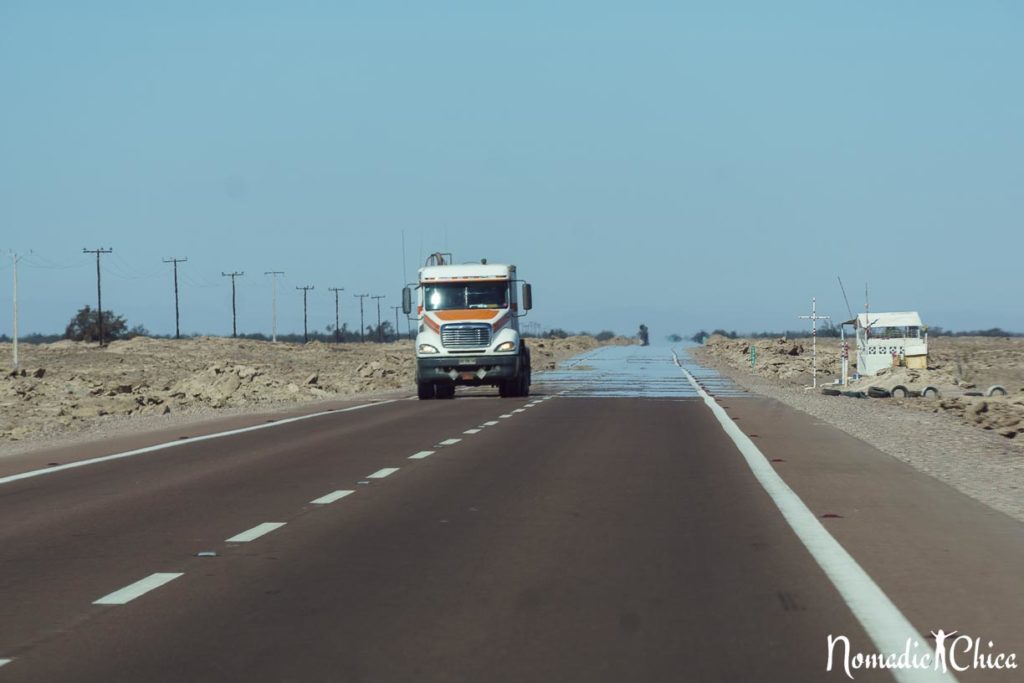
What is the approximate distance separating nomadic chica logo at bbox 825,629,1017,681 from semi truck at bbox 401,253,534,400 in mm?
31045

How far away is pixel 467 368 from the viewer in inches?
1515

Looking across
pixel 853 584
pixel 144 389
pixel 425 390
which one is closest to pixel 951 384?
pixel 425 390

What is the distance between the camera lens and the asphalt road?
708cm

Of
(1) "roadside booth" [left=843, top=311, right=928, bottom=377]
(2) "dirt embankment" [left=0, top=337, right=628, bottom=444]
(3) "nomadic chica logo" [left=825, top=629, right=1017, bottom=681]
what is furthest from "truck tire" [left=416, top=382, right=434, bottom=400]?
(3) "nomadic chica logo" [left=825, top=629, right=1017, bottom=681]

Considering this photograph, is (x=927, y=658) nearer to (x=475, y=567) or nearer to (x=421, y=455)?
(x=475, y=567)

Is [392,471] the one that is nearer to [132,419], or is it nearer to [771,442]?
[771,442]

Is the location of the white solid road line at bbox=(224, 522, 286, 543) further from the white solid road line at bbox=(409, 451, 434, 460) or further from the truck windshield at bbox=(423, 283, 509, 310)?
the truck windshield at bbox=(423, 283, 509, 310)

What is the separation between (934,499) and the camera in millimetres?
14281

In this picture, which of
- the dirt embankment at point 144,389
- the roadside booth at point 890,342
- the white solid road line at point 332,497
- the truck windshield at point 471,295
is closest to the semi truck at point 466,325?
the truck windshield at point 471,295

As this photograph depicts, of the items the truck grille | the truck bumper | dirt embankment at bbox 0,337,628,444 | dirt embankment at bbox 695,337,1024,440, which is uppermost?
the truck grille

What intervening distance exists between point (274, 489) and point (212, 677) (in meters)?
8.67

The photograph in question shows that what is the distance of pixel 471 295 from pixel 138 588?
1169 inches

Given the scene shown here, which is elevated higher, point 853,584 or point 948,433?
point 853,584

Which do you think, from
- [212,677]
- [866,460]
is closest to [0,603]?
[212,677]
